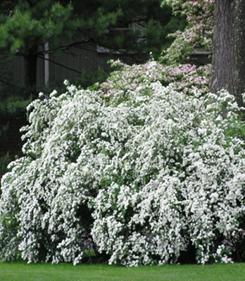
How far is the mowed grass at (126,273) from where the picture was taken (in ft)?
23.2

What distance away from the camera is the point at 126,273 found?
759cm

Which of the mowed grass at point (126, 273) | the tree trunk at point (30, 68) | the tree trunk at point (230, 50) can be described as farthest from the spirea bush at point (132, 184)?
the tree trunk at point (30, 68)

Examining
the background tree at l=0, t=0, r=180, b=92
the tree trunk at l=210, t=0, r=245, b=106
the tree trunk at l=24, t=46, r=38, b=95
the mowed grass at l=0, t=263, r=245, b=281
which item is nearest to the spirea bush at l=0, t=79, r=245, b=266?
the mowed grass at l=0, t=263, r=245, b=281

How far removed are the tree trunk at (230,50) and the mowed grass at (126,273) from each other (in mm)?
3838

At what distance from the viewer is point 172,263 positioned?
8.39 m

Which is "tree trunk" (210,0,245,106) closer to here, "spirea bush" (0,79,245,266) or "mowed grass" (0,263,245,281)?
"spirea bush" (0,79,245,266)

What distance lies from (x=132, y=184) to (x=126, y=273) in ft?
4.39

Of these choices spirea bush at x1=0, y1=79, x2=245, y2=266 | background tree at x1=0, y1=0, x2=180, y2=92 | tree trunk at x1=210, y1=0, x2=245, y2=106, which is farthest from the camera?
background tree at x1=0, y1=0, x2=180, y2=92

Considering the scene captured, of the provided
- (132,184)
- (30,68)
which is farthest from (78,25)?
(132,184)

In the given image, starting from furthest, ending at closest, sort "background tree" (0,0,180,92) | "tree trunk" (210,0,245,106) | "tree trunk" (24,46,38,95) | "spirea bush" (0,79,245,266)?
1. "tree trunk" (24,46,38,95)
2. "background tree" (0,0,180,92)
3. "tree trunk" (210,0,245,106)
4. "spirea bush" (0,79,245,266)

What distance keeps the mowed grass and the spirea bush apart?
10.4 inches

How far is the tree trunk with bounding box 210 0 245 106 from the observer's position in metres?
11.0

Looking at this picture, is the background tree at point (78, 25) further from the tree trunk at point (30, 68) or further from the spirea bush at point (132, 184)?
the spirea bush at point (132, 184)

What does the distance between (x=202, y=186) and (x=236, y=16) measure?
3962 mm
